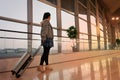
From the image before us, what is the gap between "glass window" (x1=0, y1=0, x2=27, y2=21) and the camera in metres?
6.47

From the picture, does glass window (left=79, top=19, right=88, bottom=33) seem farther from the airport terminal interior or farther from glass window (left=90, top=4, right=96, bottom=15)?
glass window (left=90, top=4, right=96, bottom=15)

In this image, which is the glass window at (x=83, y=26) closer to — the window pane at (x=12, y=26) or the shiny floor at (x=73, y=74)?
Answer: the window pane at (x=12, y=26)

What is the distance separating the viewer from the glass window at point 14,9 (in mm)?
6473

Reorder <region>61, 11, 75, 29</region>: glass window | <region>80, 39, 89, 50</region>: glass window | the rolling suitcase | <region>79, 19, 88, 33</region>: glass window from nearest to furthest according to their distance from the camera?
the rolling suitcase
<region>61, 11, 75, 29</region>: glass window
<region>80, 39, 89, 50</region>: glass window
<region>79, 19, 88, 33</region>: glass window

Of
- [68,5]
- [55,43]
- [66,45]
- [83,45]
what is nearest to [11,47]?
[55,43]

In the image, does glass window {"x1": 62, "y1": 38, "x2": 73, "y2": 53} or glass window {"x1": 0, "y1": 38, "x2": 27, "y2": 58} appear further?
glass window {"x1": 62, "y1": 38, "x2": 73, "y2": 53}

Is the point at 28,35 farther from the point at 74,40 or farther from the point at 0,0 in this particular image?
the point at 74,40

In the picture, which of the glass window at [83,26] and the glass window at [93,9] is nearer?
the glass window at [83,26]

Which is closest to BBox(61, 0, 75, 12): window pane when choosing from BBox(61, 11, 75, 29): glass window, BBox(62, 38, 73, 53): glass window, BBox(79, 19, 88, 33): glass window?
BBox(61, 11, 75, 29): glass window

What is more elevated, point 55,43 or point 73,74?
point 55,43

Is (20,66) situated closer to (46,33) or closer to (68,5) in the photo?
(46,33)

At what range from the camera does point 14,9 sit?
23.7 feet

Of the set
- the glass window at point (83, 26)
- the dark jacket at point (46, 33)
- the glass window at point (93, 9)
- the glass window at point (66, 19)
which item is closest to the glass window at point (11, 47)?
the dark jacket at point (46, 33)

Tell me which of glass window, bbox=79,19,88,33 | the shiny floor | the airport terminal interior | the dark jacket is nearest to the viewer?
the shiny floor
